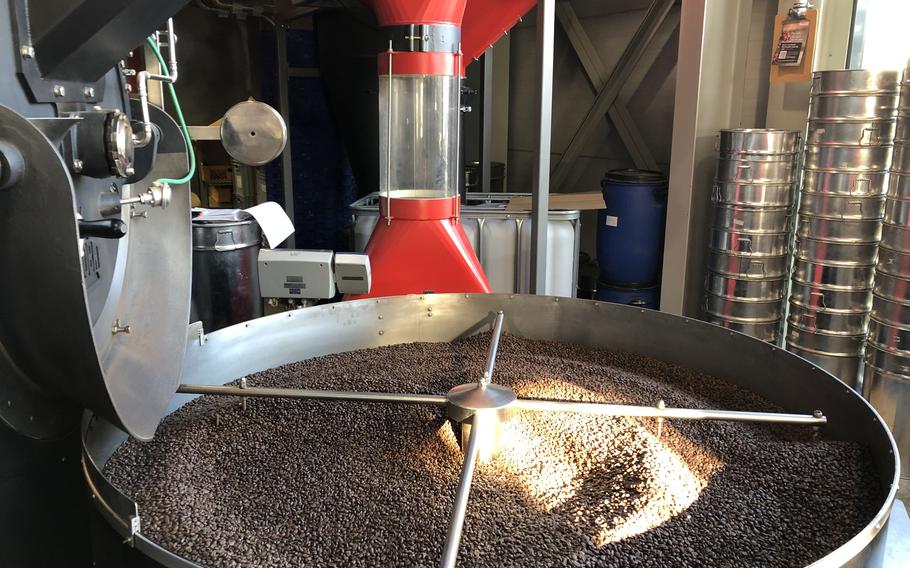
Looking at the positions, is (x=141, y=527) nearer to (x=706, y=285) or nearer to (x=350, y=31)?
(x=706, y=285)

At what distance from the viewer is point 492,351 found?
5.01ft

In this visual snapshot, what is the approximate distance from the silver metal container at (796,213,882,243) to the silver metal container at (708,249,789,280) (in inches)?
9.7

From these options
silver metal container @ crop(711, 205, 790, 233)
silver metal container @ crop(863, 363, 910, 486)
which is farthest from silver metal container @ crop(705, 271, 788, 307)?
silver metal container @ crop(863, 363, 910, 486)

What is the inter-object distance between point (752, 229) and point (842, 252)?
0.38 meters

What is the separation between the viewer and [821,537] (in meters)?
1.06

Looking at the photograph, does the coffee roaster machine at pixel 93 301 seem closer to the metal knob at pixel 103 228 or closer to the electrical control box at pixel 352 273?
the metal knob at pixel 103 228

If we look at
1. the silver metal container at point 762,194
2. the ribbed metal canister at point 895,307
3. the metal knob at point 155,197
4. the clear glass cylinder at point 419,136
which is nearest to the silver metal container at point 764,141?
the silver metal container at point 762,194

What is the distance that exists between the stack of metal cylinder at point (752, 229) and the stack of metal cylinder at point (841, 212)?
11cm

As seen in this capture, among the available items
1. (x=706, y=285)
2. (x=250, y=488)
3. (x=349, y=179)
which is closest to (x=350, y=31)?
(x=349, y=179)

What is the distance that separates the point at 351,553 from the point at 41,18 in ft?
2.58

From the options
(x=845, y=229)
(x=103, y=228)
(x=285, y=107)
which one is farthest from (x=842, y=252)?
(x=285, y=107)

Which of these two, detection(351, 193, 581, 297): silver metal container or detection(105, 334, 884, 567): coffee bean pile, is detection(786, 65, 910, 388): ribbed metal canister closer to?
detection(351, 193, 581, 297): silver metal container

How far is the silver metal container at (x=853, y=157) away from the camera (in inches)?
109

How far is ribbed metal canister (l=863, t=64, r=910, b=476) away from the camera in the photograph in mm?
2559
